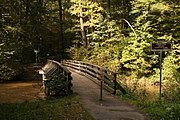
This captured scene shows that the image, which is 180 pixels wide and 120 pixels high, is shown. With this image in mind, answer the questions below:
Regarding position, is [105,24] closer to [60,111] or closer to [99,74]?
[99,74]

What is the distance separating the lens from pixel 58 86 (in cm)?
1301

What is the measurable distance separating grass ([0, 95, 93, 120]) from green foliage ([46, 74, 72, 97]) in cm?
147

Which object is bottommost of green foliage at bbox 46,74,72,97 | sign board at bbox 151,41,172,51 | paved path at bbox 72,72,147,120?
paved path at bbox 72,72,147,120

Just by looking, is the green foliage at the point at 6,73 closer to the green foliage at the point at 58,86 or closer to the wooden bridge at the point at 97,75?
the wooden bridge at the point at 97,75

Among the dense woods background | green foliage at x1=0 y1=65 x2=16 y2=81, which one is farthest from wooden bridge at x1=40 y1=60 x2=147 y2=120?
green foliage at x1=0 y1=65 x2=16 y2=81

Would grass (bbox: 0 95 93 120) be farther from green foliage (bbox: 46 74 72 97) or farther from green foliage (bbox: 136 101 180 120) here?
green foliage (bbox: 136 101 180 120)

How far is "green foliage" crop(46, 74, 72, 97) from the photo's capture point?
42.8ft

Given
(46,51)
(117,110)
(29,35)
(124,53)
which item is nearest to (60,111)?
(117,110)

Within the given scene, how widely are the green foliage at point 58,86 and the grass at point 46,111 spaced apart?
4.82 ft

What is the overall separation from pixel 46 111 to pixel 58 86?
3.06m

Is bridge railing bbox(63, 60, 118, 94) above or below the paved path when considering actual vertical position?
above

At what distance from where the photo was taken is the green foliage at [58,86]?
13.1 metres

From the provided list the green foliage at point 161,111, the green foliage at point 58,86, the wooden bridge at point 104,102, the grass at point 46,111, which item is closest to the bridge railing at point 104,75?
the wooden bridge at point 104,102

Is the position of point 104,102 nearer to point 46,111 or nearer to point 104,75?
point 46,111
